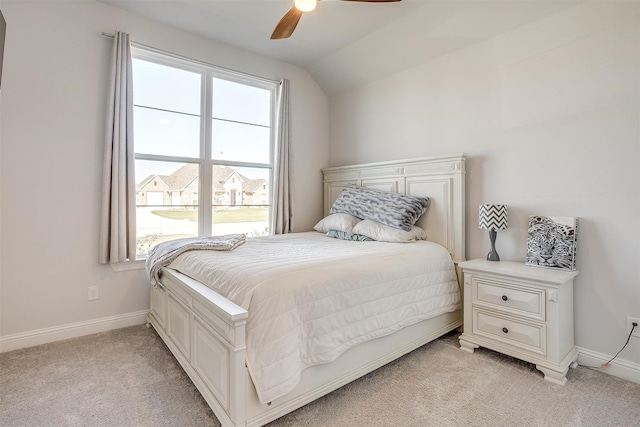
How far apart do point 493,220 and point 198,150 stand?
9.36 ft

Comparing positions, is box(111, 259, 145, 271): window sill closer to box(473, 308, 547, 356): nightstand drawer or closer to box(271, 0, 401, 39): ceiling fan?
box(271, 0, 401, 39): ceiling fan

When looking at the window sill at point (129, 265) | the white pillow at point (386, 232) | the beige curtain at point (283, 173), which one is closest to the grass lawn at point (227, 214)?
the beige curtain at point (283, 173)

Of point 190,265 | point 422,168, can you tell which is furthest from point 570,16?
point 190,265

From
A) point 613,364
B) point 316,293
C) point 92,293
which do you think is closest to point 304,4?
point 316,293

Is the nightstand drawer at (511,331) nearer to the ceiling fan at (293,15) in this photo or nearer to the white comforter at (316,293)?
the white comforter at (316,293)

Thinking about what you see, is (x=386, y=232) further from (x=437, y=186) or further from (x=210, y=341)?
(x=210, y=341)

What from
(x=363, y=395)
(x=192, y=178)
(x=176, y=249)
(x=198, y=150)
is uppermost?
(x=198, y=150)

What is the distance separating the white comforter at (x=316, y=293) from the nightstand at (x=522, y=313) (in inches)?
9.4

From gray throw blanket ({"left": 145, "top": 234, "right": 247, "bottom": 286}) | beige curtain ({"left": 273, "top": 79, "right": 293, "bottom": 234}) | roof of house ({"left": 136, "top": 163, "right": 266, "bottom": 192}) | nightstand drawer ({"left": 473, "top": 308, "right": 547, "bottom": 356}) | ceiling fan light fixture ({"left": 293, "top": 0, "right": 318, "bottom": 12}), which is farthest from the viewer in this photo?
beige curtain ({"left": 273, "top": 79, "right": 293, "bottom": 234})

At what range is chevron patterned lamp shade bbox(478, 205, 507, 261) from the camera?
2.46 metres

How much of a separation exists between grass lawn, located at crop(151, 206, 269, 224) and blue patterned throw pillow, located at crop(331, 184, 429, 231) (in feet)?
3.07

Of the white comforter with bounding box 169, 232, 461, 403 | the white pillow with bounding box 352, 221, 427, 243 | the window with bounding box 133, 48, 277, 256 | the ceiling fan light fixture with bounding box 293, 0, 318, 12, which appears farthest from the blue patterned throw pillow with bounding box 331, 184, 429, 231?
the ceiling fan light fixture with bounding box 293, 0, 318, 12

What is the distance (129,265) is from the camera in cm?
286

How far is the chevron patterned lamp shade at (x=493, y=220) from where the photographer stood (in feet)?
8.06
